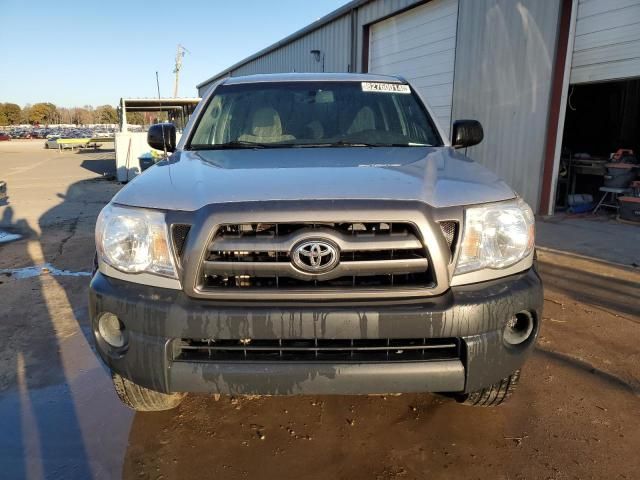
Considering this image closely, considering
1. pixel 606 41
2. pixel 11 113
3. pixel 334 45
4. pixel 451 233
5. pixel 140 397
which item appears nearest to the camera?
pixel 451 233

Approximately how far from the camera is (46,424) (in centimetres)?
266

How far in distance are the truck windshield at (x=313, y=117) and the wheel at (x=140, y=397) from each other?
151 centimetres

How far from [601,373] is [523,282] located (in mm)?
1514

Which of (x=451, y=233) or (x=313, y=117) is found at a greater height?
(x=313, y=117)

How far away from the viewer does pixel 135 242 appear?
2148 mm

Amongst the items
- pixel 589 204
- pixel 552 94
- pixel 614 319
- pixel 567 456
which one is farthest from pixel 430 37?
pixel 567 456

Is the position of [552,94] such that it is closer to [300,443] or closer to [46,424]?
[300,443]

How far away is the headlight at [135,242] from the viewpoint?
2098mm

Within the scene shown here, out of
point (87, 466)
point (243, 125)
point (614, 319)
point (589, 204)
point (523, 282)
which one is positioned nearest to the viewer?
point (523, 282)

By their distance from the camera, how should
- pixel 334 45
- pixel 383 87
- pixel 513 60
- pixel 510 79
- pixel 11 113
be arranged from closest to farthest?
pixel 383 87 → pixel 513 60 → pixel 510 79 → pixel 334 45 → pixel 11 113

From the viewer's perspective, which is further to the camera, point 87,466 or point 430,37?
point 430,37

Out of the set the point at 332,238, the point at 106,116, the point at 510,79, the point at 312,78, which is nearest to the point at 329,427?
the point at 332,238

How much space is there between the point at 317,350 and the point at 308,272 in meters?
0.33

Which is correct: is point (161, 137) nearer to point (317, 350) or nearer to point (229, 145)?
point (229, 145)
